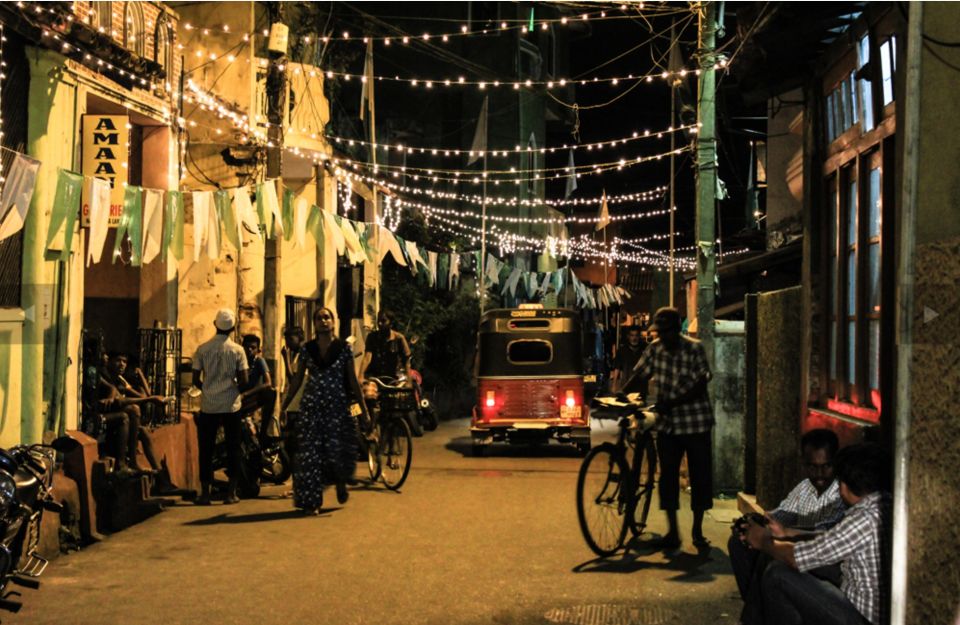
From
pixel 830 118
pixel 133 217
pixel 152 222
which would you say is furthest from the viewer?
pixel 152 222

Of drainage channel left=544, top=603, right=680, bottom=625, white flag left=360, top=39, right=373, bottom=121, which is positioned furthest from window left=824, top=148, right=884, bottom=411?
white flag left=360, top=39, right=373, bottom=121

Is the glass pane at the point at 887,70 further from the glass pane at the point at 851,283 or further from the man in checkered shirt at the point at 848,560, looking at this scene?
the man in checkered shirt at the point at 848,560

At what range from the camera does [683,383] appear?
8.78 metres

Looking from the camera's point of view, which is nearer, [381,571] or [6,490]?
[6,490]

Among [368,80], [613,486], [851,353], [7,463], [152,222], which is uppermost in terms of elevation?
[368,80]

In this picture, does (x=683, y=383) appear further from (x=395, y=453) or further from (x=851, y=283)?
(x=395, y=453)

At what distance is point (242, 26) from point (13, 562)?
12966 millimetres

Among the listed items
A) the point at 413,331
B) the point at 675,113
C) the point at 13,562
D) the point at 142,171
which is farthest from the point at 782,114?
the point at 13,562

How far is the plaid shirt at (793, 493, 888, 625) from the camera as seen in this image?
4559mm

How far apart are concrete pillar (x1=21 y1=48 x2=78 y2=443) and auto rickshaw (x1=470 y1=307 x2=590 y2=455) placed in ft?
24.6

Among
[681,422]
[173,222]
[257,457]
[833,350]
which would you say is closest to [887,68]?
[833,350]

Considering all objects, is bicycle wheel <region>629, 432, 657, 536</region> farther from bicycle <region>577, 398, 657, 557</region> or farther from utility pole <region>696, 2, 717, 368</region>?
utility pole <region>696, 2, 717, 368</region>

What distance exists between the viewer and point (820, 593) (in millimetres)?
4664

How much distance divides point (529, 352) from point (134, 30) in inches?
326
